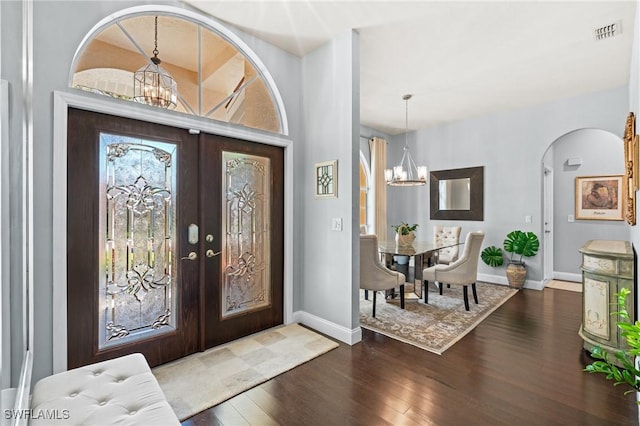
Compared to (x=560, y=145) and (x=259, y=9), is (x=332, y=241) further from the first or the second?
(x=560, y=145)

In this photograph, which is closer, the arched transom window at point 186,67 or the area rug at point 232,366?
the area rug at point 232,366

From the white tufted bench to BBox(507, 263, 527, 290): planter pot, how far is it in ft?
17.3

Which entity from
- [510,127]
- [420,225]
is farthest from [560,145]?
[420,225]

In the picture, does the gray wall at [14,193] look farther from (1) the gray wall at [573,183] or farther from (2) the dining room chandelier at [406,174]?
(1) the gray wall at [573,183]

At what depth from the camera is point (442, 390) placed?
7.32 feet

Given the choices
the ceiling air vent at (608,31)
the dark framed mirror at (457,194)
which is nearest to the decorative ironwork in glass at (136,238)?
the ceiling air vent at (608,31)

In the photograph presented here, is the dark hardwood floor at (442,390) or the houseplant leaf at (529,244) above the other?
the houseplant leaf at (529,244)

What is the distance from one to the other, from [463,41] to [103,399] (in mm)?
4020

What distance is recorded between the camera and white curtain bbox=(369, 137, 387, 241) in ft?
20.8

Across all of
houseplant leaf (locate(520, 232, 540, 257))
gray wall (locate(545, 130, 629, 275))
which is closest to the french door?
houseplant leaf (locate(520, 232, 540, 257))

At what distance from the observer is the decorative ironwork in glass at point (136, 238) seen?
2.33 metres

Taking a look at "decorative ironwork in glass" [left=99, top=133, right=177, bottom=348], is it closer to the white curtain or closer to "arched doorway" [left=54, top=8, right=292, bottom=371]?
"arched doorway" [left=54, top=8, right=292, bottom=371]

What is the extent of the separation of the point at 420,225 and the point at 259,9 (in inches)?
199

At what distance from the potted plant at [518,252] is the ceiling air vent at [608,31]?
9.53 ft
